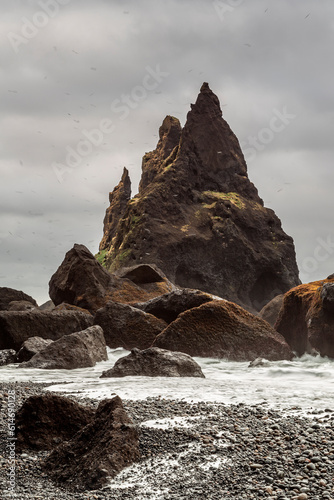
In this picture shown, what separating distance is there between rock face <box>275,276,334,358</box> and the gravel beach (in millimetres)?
7277

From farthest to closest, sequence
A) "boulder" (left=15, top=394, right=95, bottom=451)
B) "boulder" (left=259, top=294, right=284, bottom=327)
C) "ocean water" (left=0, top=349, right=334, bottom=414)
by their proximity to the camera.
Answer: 1. "boulder" (left=259, top=294, right=284, bottom=327)
2. "ocean water" (left=0, top=349, right=334, bottom=414)
3. "boulder" (left=15, top=394, right=95, bottom=451)

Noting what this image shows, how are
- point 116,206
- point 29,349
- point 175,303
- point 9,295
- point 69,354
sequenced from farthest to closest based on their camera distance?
point 116,206, point 9,295, point 175,303, point 29,349, point 69,354

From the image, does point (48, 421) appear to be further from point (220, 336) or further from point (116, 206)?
point (116, 206)

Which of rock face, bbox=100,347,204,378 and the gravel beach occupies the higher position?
rock face, bbox=100,347,204,378

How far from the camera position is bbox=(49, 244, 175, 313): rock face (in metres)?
20.6

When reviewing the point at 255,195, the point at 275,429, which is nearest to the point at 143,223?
the point at 255,195

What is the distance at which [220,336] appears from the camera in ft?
42.4

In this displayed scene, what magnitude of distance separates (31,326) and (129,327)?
3.19 m

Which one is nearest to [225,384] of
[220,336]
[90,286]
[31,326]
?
[220,336]

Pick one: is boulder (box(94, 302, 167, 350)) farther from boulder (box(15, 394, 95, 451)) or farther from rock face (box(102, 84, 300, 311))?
rock face (box(102, 84, 300, 311))

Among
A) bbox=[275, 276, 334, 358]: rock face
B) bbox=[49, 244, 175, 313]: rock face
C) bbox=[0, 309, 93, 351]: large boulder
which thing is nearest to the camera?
bbox=[275, 276, 334, 358]: rock face

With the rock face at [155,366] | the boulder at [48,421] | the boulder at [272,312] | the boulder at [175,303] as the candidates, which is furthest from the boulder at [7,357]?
the boulder at [272,312]

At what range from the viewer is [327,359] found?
1313cm

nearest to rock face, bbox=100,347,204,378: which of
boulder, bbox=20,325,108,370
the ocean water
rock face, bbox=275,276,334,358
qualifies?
the ocean water
